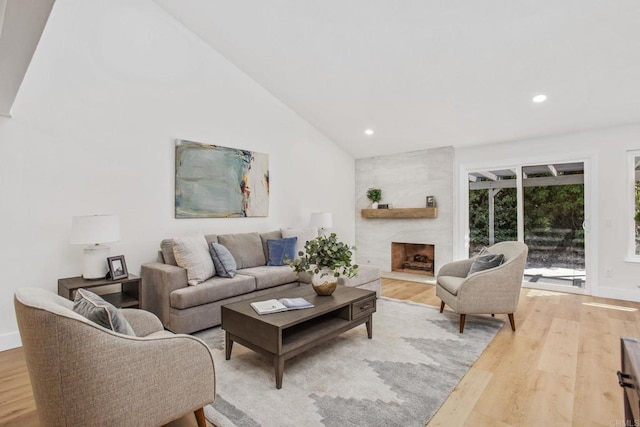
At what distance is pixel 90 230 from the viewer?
2.73 m

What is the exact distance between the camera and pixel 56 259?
9.80ft

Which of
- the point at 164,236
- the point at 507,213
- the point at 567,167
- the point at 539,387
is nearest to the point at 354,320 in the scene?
the point at 539,387

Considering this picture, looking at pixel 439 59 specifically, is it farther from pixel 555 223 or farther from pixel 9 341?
pixel 9 341

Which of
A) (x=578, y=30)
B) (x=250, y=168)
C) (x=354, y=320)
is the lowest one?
(x=354, y=320)

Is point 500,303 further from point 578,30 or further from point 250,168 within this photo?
point 250,168

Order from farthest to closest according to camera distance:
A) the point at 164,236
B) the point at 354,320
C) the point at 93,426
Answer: the point at 164,236 → the point at 354,320 → the point at 93,426

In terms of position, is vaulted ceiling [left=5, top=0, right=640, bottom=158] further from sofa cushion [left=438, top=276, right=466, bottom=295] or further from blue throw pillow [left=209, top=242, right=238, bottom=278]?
sofa cushion [left=438, top=276, right=466, bottom=295]

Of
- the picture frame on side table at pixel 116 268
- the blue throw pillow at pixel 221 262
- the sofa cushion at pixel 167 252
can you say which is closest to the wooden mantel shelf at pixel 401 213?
the blue throw pillow at pixel 221 262

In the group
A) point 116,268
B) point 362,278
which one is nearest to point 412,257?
point 362,278

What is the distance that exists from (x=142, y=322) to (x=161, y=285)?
44.8 inches

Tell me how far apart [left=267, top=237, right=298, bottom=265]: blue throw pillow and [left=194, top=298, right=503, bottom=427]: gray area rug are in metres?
1.21

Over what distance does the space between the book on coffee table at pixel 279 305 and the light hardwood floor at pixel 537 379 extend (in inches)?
29.2

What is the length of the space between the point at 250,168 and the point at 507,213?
12.9ft

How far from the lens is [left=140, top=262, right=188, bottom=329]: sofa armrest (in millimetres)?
3004
